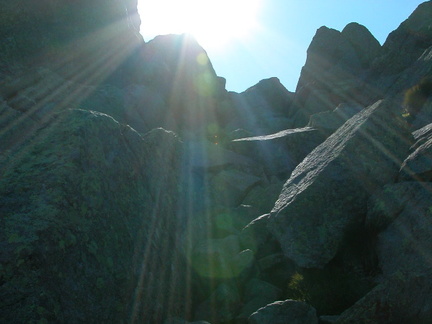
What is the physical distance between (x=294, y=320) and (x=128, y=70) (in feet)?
209

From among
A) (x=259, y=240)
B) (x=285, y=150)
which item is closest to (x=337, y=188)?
(x=259, y=240)

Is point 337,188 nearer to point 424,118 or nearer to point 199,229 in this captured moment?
point 199,229

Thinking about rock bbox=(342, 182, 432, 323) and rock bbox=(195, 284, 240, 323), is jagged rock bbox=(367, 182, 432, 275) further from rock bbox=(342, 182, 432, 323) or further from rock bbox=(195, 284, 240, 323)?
rock bbox=(195, 284, 240, 323)

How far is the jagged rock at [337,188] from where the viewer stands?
40.2 ft

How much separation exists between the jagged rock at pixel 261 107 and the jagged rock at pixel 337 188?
48414mm

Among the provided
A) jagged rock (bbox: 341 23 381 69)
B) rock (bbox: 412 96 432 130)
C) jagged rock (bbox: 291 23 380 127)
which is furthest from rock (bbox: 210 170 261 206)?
jagged rock (bbox: 341 23 381 69)

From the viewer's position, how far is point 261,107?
7675 centimetres

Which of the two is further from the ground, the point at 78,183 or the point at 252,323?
the point at 78,183

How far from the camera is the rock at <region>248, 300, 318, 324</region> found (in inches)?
346

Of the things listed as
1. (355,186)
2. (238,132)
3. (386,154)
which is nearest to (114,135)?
(355,186)

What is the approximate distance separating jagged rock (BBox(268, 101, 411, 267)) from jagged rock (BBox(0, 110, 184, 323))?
434 centimetres

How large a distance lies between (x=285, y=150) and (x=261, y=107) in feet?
159

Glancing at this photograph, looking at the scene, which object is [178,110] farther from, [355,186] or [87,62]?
[355,186]

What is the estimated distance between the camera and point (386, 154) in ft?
45.2
